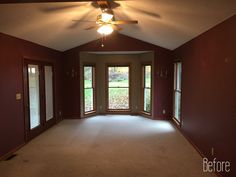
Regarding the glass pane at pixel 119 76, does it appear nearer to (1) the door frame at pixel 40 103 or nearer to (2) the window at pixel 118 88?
(2) the window at pixel 118 88

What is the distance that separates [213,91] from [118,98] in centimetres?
486

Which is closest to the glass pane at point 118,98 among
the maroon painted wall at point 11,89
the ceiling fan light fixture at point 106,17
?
the maroon painted wall at point 11,89

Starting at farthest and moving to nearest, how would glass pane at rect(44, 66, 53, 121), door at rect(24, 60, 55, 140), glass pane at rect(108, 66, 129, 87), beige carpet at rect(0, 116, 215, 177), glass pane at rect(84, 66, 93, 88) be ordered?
glass pane at rect(108, 66, 129, 87) < glass pane at rect(84, 66, 93, 88) < glass pane at rect(44, 66, 53, 121) < door at rect(24, 60, 55, 140) < beige carpet at rect(0, 116, 215, 177)

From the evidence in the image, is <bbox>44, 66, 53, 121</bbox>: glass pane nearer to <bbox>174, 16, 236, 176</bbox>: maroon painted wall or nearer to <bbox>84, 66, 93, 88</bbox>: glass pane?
<bbox>84, 66, 93, 88</bbox>: glass pane

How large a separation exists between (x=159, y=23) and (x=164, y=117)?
148 inches

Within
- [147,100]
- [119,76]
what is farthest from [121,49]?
[147,100]

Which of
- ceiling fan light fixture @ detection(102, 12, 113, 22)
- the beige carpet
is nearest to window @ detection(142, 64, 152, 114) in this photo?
the beige carpet

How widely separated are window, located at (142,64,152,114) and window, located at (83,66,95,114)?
1.90 meters

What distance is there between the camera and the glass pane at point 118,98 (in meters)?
7.91

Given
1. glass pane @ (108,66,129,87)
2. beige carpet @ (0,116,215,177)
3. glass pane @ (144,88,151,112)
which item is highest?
glass pane @ (108,66,129,87)

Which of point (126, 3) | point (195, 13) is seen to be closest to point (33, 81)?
point (126, 3)

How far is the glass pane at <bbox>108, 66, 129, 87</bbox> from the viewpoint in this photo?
7848 millimetres

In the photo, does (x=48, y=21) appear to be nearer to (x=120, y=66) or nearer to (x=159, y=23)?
(x=159, y=23)

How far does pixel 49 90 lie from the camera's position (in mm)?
6125
